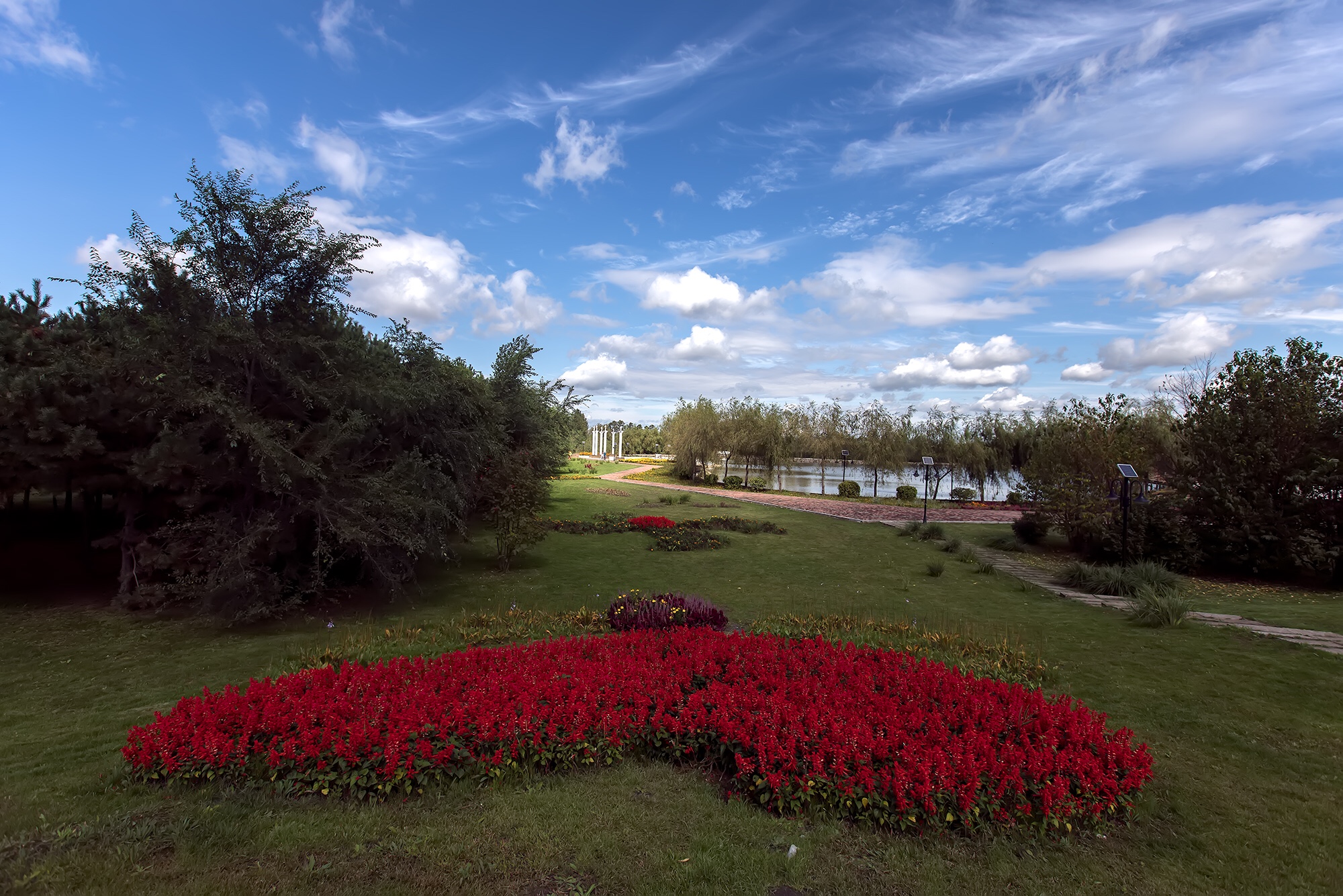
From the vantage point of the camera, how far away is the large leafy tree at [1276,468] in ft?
41.3

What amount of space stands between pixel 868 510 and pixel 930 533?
8.89 m

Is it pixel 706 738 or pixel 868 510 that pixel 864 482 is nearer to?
pixel 868 510

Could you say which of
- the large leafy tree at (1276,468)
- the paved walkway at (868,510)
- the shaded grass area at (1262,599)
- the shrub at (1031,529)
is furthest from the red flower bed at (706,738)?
the paved walkway at (868,510)

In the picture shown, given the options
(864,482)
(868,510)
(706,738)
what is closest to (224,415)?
(706,738)

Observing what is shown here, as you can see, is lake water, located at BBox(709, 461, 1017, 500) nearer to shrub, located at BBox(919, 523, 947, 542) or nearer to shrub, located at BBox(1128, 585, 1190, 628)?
shrub, located at BBox(919, 523, 947, 542)

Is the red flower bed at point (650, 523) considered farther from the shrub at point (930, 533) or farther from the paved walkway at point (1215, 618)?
the paved walkway at point (1215, 618)

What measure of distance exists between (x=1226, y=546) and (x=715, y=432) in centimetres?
2957

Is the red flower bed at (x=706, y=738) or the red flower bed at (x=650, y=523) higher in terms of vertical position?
the red flower bed at (x=650, y=523)

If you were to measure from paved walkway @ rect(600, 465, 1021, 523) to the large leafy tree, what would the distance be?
9639mm

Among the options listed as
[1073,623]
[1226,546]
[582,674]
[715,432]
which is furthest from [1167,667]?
[715,432]

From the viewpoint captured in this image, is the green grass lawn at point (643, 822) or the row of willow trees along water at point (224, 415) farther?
the row of willow trees along water at point (224, 415)

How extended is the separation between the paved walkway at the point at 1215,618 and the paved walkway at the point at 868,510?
8.39m

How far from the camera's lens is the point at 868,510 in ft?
86.1

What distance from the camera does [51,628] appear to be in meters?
8.04
